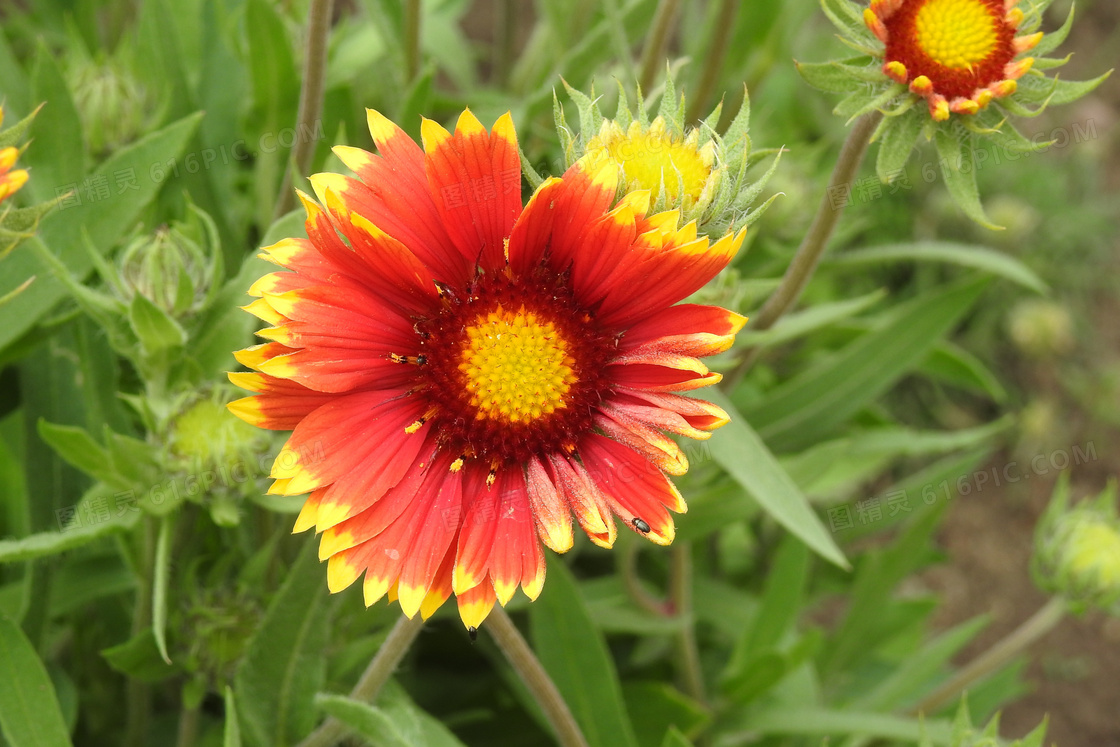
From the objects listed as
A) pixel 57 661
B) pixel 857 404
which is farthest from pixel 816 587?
pixel 57 661

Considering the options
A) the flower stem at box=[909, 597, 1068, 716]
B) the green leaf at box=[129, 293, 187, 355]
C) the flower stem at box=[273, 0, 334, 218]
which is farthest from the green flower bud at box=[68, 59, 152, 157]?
the flower stem at box=[909, 597, 1068, 716]

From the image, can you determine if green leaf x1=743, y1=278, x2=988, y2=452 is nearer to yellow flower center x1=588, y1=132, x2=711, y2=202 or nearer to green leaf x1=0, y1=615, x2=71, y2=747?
yellow flower center x1=588, y1=132, x2=711, y2=202

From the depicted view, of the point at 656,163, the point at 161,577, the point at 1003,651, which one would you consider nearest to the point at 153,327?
the point at 161,577

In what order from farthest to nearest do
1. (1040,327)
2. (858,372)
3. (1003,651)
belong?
1. (1040,327)
2. (858,372)
3. (1003,651)

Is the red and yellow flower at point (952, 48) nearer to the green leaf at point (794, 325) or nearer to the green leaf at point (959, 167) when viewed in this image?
the green leaf at point (959, 167)

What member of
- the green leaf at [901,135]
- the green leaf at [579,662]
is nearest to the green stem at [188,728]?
the green leaf at [579,662]

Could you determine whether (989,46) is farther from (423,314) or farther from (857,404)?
(857,404)

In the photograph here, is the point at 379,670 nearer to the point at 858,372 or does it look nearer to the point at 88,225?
the point at 88,225
